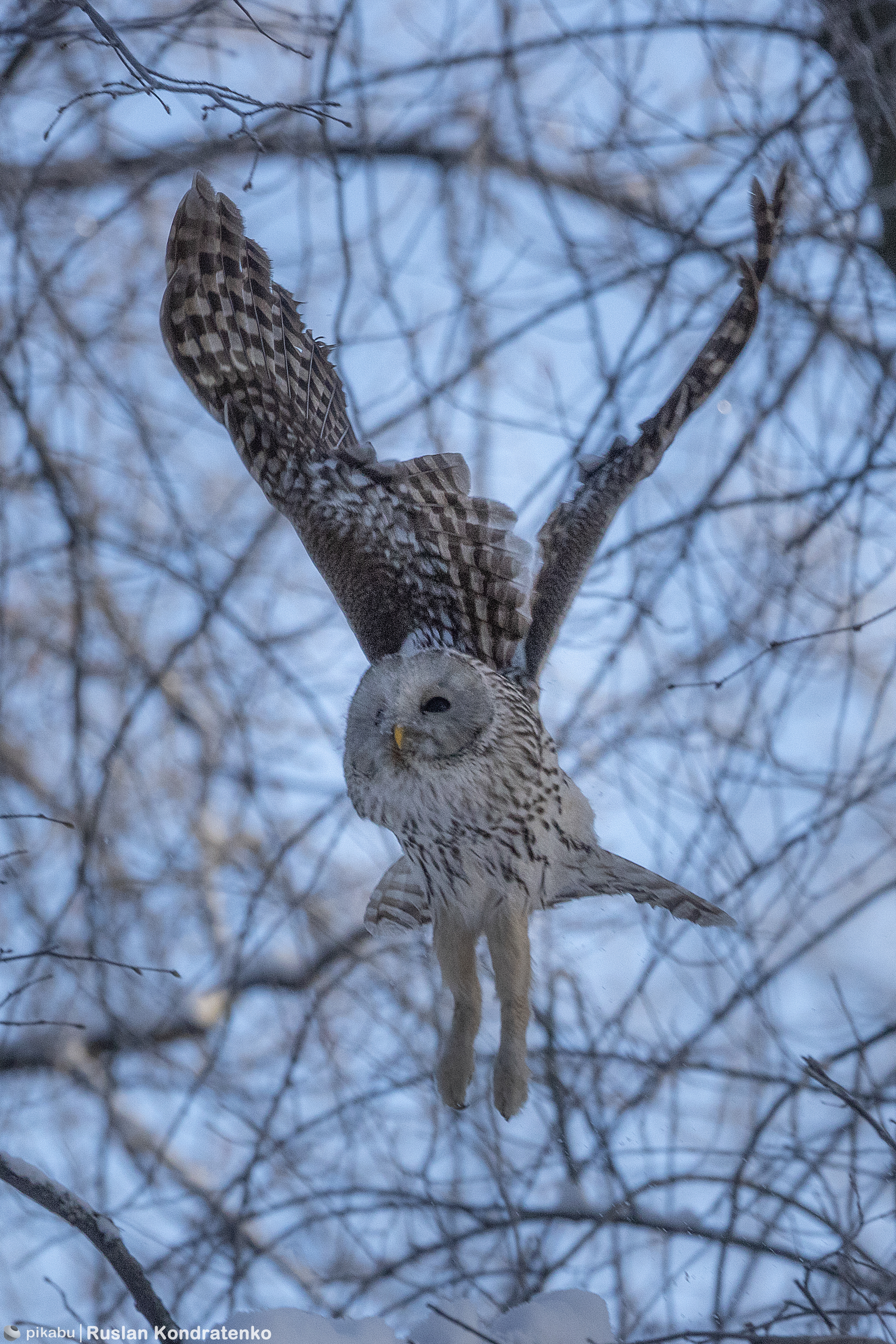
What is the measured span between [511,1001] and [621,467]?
1.37 m

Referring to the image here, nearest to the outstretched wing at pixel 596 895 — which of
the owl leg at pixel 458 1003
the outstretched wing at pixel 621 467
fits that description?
the owl leg at pixel 458 1003

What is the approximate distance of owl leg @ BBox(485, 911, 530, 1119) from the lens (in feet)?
11.2

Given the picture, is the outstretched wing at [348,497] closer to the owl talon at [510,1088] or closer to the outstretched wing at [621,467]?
the outstretched wing at [621,467]

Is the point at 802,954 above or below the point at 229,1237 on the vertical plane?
above

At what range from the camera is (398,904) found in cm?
389

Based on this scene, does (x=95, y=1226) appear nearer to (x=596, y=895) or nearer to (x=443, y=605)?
(x=596, y=895)

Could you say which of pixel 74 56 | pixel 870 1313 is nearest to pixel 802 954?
pixel 870 1313

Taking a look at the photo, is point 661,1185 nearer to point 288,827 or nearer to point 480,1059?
point 480,1059

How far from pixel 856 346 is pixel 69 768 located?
280 cm

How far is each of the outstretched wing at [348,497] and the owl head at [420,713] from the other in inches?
13.6

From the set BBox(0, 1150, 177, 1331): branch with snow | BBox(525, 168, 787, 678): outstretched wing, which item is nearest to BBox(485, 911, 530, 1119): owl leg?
BBox(525, 168, 787, 678): outstretched wing

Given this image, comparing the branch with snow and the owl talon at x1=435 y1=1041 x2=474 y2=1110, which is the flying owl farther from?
the branch with snow

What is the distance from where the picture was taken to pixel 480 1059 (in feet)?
13.3

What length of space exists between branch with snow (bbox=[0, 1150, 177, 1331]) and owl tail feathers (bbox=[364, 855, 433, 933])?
4.87ft
